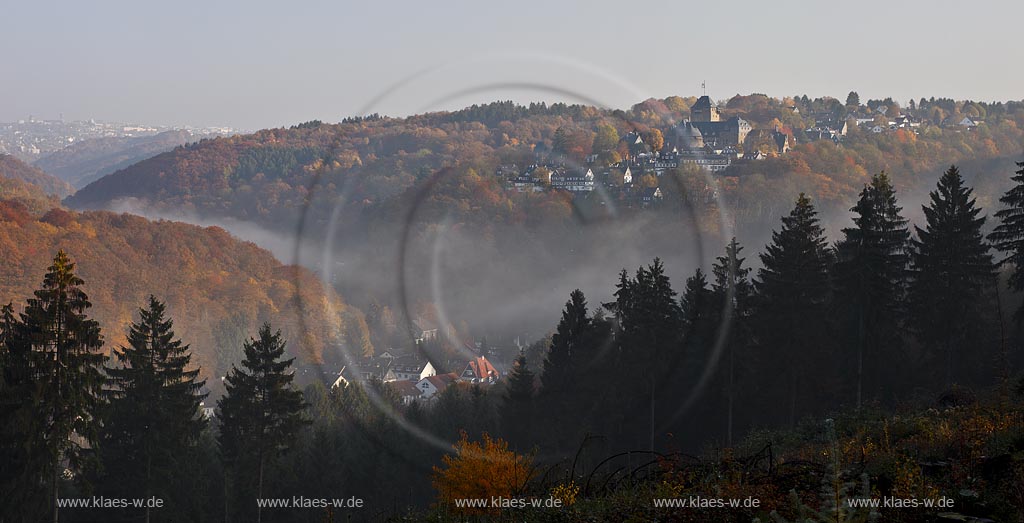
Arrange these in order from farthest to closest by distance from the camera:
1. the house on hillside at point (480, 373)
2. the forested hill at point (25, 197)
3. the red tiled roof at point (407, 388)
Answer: the forested hill at point (25, 197) → the house on hillside at point (480, 373) → the red tiled roof at point (407, 388)

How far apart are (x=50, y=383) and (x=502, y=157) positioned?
389 ft

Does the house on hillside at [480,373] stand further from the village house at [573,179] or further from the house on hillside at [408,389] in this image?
the village house at [573,179]

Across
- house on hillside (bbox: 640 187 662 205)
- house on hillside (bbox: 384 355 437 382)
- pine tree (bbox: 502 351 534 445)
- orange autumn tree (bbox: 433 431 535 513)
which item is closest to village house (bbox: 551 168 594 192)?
house on hillside (bbox: 640 187 662 205)

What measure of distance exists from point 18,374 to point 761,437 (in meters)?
15.8

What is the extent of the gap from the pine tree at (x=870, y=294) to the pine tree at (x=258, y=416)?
15.5 meters

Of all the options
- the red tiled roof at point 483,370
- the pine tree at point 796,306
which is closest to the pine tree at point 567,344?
the pine tree at point 796,306

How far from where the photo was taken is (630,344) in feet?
103

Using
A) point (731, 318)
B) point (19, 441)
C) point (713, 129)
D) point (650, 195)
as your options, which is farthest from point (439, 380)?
point (713, 129)

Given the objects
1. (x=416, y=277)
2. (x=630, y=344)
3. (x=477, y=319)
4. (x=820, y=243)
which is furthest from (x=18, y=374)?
(x=416, y=277)

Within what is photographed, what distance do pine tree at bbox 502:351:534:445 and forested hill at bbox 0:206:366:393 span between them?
44680 millimetres

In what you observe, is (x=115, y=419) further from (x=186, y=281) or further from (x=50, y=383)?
(x=186, y=281)

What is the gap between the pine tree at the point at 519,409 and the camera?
112ft

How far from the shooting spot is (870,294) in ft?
88.5

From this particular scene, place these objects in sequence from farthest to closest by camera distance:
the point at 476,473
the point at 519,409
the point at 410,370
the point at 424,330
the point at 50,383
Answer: the point at 424,330 < the point at 410,370 < the point at 519,409 < the point at 50,383 < the point at 476,473
